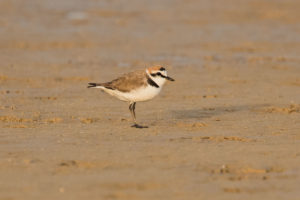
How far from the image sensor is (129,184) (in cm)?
689

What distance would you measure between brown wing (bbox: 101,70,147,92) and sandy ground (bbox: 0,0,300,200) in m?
0.56

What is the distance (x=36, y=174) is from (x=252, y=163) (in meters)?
2.29

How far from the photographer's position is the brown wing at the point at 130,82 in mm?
10062

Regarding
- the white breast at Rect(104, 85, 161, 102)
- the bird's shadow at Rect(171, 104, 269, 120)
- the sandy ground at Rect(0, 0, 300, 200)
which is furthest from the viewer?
the bird's shadow at Rect(171, 104, 269, 120)

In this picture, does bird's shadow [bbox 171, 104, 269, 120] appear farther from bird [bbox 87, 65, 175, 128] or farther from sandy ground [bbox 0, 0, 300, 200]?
bird [bbox 87, 65, 175, 128]

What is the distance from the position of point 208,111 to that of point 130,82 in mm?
1825

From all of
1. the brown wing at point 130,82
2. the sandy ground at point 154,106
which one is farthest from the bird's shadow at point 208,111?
the brown wing at point 130,82

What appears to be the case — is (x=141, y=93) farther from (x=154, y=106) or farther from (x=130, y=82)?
(x=154, y=106)

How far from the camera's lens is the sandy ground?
7.06m

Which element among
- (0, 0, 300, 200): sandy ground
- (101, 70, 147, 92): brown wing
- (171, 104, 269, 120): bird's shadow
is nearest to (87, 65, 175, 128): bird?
(101, 70, 147, 92): brown wing

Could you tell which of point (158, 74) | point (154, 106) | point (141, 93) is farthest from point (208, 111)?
point (141, 93)

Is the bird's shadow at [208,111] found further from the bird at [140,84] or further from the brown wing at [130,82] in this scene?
the brown wing at [130,82]

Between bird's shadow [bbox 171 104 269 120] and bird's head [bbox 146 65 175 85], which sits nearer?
bird's head [bbox 146 65 175 85]

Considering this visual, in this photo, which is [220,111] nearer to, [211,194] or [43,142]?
[43,142]
